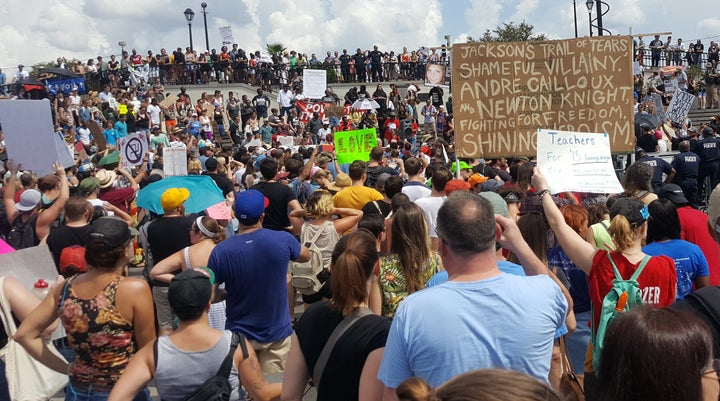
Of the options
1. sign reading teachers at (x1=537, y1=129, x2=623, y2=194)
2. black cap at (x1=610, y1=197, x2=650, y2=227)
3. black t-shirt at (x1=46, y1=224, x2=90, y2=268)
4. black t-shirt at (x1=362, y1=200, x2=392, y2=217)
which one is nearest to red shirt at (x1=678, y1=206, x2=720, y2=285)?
sign reading teachers at (x1=537, y1=129, x2=623, y2=194)

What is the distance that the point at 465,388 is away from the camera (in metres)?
1.36

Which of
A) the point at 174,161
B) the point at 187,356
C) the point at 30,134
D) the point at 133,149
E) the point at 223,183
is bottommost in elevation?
the point at 187,356

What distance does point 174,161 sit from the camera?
10.3 m

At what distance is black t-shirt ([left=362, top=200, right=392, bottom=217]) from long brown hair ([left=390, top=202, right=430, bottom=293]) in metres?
1.61

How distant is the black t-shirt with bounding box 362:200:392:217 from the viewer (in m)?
5.66

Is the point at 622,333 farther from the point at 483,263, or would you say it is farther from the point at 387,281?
the point at 387,281

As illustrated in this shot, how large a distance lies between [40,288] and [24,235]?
239 centimetres

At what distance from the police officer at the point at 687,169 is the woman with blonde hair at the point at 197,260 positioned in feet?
29.9

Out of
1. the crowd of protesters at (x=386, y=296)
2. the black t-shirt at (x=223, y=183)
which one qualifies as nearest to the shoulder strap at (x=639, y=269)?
the crowd of protesters at (x=386, y=296)

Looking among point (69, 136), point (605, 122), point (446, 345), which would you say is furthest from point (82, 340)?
point (69, 136)

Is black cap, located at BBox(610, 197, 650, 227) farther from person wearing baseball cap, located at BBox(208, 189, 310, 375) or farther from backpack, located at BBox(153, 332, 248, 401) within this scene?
backpack, located at BBox(153, 332, 248, 401)

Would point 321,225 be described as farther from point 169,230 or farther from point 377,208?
point 169,230

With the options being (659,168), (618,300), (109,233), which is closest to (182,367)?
(109,233)

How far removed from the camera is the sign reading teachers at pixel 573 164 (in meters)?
5.14
